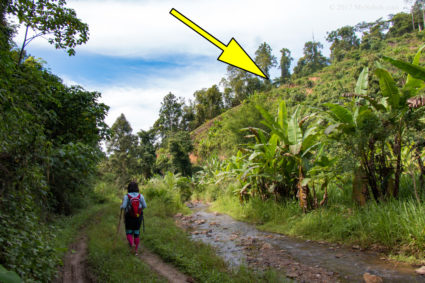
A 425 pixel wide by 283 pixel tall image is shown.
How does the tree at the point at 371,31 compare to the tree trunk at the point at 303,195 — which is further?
the tree at the point at 371,31

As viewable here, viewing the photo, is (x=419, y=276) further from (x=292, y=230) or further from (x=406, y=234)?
(x=292, y=230)

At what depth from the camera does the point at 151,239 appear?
651cm

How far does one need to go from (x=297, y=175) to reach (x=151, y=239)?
4.24 metres

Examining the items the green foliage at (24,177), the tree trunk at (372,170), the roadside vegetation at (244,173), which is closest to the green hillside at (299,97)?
the roadside vegetation at (244,173)

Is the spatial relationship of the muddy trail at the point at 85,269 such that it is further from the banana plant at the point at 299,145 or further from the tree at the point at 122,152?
the tree at the point at 122,152

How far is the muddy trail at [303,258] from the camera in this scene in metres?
3.94

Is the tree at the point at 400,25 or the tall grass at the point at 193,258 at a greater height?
the tree at the point at 400,25

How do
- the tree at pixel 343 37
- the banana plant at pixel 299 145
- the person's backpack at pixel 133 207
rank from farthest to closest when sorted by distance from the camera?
1. the tree at pixel 343 37
2. the banana plant at pixel 299 145
3. the person's backpack at pixel 133 207

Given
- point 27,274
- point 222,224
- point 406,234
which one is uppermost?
point 27,274

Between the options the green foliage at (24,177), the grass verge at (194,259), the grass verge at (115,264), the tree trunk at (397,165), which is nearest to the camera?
the green foliage at (24,177)

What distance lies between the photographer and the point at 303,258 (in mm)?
4922

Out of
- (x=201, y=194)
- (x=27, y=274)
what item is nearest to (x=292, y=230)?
(x=27, y=274)

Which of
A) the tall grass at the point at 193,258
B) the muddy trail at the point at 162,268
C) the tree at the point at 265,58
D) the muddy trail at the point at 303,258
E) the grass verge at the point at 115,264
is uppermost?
the tree at the point at 265,58

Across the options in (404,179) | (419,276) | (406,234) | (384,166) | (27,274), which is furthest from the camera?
(404,179)
